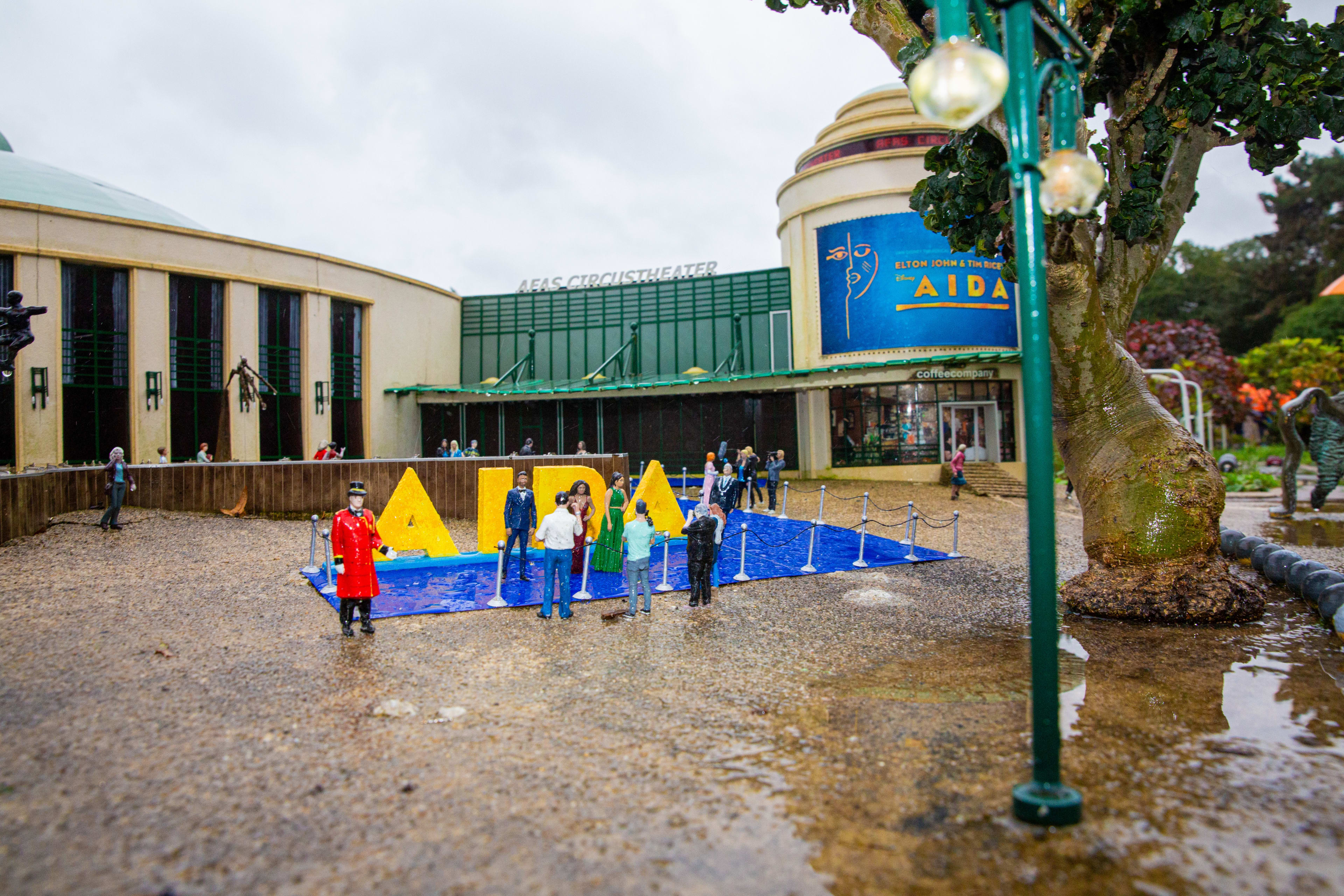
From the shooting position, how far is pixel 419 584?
431 inches

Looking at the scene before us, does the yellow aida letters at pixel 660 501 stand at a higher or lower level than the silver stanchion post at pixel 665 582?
higher

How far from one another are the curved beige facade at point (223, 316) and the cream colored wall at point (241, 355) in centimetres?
3

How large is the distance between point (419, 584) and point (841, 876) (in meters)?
8.63

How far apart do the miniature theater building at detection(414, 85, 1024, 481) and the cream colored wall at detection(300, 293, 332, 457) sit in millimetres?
3245

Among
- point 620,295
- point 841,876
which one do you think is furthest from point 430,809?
point 620,295

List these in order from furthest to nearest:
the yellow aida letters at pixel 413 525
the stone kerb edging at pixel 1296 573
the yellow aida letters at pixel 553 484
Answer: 1. the yellow aida letters at pixel 413 525
2. the yellow aida letters at pixel 553 484
3. the stone kerb edging at pixel 1296 573

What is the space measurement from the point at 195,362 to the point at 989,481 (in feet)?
87.1

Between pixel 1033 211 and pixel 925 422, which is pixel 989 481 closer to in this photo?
pixel 925 422

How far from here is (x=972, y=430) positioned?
2725cm

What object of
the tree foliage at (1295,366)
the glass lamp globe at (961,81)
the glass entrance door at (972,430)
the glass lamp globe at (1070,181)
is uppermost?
the tree foliage at (1295,366)

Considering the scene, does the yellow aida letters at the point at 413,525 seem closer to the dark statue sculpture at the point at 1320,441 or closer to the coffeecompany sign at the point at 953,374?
the coffeecompany sign at the point at 953,374

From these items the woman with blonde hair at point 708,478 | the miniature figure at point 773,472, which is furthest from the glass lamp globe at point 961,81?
the miniature figure at point 773,472

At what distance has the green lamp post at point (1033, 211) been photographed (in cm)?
388

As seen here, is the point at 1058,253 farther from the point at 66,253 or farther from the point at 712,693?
the point at 66,253
